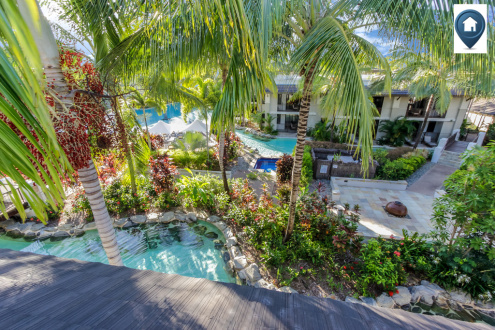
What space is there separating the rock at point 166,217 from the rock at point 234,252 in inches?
115

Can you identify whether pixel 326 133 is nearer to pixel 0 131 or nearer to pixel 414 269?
pixel 414 269

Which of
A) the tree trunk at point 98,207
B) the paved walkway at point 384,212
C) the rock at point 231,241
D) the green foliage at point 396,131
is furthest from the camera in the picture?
the green foliage at point 396,131

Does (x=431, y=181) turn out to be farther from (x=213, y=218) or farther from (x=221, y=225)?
(x=213, y=218)

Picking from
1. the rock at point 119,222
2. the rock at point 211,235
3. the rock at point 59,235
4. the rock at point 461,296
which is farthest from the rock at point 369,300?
the rock at point 59,235

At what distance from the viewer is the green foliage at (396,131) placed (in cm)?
1777

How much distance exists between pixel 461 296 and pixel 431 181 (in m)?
8.13

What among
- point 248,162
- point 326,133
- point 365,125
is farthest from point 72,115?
point 326,133

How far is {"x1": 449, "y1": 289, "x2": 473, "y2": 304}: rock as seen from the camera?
5035 mm

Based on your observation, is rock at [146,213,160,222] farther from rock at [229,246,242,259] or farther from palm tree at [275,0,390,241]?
palm tree at [275,0,390,241]

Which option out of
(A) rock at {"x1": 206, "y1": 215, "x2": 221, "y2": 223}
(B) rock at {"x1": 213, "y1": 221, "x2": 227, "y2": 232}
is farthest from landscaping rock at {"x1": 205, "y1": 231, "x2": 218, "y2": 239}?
(A) rock at {"x1": 206, "y1": 215, "x2": 221, "y2": 223}

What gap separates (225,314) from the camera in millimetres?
1867

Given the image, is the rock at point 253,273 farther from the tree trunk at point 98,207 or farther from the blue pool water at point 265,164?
the blue pool water at point 265,164

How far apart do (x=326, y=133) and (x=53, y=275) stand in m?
19.7

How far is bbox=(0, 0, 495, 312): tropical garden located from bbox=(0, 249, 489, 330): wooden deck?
2.67ft
